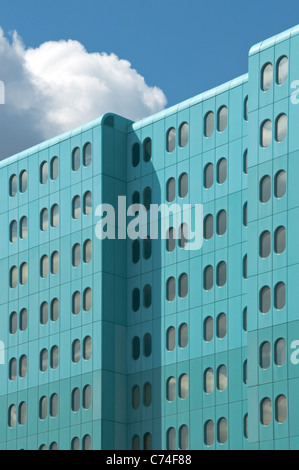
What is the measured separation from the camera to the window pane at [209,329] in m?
69.7

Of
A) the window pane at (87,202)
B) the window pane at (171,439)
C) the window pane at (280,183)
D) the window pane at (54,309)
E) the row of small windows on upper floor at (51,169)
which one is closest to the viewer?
the window pane at (280,183)

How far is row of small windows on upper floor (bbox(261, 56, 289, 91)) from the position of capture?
66750 millimetres

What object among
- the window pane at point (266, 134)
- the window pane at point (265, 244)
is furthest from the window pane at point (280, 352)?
the window pane at point (266, 134)

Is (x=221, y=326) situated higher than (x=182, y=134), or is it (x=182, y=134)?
(x=182, y=134)

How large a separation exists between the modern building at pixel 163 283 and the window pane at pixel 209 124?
97 millimetres

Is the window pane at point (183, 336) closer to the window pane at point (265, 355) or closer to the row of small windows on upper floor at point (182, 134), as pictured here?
the window pane at point (265, 355)

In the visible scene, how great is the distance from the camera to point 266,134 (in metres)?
67.2

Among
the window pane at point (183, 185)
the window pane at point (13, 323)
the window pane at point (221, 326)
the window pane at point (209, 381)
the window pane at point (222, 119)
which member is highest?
the window pane at point (222, 119)

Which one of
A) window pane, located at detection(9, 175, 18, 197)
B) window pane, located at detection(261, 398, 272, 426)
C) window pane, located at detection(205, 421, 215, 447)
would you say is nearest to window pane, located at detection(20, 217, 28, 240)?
window pane, located at detection(9, 175, 18, 197)

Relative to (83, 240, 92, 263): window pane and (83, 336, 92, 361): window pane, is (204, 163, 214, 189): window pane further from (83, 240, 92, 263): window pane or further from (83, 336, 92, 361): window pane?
(83, 336, 92, 361): window pane

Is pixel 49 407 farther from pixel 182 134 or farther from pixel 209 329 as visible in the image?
pixel 182 134

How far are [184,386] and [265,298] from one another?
320 inches

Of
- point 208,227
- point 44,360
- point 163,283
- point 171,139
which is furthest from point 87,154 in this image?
point 44,360

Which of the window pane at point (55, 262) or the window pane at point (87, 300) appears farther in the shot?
the window pane at point (55, 262)
